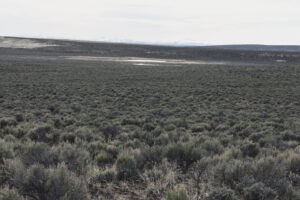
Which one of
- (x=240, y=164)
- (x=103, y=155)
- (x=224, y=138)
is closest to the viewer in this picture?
(x=240, y=164)

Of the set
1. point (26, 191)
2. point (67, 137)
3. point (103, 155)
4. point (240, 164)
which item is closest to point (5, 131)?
point (67, 137)

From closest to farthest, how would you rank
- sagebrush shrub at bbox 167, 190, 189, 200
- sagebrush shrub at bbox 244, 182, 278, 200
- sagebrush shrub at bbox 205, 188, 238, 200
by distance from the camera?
sagebrush shrub at bbox 167, 190, 189, 200
sagebrush shrub at bbox 205, 188, 238, 200
sagebrush shrub at bbox 244, 182, 278, 200

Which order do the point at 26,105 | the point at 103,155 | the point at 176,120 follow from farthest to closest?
1. the point at 26,105
2. the point at 176,120
3. the point at 103,155

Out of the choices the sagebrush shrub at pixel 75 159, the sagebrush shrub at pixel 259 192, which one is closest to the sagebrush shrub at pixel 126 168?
the sagebrush shrub at pixel 75 159

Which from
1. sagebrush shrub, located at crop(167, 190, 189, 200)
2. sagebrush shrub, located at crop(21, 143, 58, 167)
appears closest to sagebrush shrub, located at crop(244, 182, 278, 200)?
sagebrush shrub, located at crop(167, 190, 189, 200)

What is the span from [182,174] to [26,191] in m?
2.49

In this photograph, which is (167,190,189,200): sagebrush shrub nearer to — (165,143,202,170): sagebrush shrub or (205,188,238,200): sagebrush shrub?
(205,188,238,200): sagebrush shrub

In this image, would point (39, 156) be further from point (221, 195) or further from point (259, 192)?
point (259, 192)

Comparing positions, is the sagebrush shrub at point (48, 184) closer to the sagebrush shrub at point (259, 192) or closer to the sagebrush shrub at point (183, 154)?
the sagebrush shrub at point (259, 192)

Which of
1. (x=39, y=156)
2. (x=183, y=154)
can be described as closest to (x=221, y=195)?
(x=183, y=154)

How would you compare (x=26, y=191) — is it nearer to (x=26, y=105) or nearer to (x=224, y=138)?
(x=224, y=138)

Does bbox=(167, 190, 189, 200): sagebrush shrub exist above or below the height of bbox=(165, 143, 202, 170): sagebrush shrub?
above

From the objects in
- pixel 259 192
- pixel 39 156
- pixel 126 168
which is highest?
pixel 259 192

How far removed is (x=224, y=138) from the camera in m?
7.66
